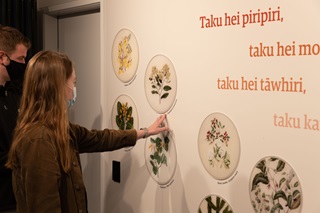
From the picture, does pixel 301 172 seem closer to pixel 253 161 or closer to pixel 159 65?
pixel 253 161

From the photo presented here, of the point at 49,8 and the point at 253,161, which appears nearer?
the point at 253,161

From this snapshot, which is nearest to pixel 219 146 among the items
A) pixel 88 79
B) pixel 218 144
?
pixel 218 144

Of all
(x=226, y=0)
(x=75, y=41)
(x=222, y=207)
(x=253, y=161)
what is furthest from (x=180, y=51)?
(x=75, y=41)

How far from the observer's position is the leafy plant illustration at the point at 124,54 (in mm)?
2217

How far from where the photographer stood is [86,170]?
290 cm

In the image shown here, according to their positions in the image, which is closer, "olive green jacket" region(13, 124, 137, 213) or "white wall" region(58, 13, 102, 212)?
"olive green jacket" region(13, 124, 137, 213)

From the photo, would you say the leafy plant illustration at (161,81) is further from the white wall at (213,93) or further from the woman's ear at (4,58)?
the woman's ear at (4,58)

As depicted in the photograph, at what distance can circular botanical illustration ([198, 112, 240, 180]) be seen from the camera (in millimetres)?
1669

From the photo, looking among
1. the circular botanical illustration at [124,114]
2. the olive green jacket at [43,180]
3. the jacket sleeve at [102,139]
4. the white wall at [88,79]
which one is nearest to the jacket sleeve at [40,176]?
the olive green jacket at [43,180]

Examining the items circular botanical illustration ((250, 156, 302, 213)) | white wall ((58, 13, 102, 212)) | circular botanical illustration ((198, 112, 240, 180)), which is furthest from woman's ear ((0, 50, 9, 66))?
circular botanical illustration ((250, 156, 302, 213))

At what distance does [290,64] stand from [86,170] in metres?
1.90

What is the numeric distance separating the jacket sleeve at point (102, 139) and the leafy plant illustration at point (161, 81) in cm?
24

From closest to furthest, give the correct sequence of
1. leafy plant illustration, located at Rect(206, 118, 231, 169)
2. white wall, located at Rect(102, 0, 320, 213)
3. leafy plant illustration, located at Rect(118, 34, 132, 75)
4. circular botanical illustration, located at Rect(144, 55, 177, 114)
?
white wall, located at Rect(102, 0, 320, 213)
leafy plant illustration, located at Rect(206, 118, 231, 169)
circular botanical illustration, located at Rect(144, 55, 177, 114)
leafy plant illustration, located at Rect(118, 34, 132, 75)

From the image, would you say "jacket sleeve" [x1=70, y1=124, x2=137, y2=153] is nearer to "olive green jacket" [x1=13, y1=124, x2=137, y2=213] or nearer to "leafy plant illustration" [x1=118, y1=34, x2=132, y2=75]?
"olive green jacket" [x1=13, y1=124, x2=137, y2=213]
